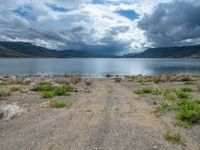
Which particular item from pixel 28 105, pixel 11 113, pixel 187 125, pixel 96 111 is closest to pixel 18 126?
pixel 11 113

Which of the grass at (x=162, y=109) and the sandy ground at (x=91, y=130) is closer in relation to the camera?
the sandy ground at (x=91, y=130)

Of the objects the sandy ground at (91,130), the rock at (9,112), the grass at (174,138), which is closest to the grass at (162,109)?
the sandy ground at (91,130)

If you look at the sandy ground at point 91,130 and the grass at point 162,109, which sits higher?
the sandy ground at point 91,130

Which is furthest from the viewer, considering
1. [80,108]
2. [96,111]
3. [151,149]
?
[80,108]

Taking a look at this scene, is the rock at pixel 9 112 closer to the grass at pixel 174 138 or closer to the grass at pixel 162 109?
the grass at pixel 162 109

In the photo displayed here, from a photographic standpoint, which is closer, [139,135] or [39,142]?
[39,142]

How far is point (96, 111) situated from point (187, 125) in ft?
15.4

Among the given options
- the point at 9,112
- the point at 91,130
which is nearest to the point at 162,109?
the point at 91,130

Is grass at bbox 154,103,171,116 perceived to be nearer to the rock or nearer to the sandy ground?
the sandy ground

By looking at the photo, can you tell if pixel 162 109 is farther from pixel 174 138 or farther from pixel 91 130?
pixel 91 130

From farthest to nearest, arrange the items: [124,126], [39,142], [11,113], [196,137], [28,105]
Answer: [28,105] → [11,113] → [124,126] → [196,137] → [39,142]

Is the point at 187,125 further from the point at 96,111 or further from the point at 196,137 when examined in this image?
the point at 96,111

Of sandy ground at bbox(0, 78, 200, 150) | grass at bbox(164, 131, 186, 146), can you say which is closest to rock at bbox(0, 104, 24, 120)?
sandy ground at bbox(0, 78, 200, 150)

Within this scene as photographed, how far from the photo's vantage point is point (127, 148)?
8.38 meters
